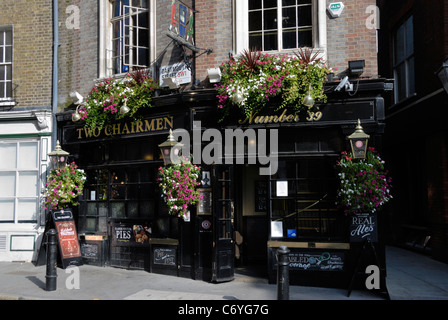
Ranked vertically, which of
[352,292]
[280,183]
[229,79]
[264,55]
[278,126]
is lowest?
[352,292]

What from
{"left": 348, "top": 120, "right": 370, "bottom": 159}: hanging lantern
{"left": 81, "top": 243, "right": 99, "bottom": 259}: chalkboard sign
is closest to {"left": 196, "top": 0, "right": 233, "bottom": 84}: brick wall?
{"left": 348, "top": 120, "right": 370, "bottom": 159}: hanging lantern

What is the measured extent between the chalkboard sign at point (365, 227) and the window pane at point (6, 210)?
9186mm

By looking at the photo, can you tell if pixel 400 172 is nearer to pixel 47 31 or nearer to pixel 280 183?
pixel 280 183

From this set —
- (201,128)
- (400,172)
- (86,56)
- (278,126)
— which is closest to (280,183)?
(278,126)

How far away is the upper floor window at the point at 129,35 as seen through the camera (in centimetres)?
1030

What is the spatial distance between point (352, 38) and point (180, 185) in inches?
187

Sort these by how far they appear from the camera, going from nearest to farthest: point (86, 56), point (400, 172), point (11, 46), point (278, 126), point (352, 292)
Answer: point (352, 292) → point (278, 126) → point (86, 56) → point (11, 46) → point (400, 172)

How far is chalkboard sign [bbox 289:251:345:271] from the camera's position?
25.7 ft

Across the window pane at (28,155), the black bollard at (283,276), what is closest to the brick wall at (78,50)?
the window pane at (28,155)

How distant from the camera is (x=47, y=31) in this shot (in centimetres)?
1141

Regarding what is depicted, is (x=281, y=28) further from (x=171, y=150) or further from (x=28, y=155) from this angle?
(x=28, y=155)

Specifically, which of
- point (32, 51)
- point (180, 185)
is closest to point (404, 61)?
point (180, 185)

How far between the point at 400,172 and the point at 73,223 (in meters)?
10.7

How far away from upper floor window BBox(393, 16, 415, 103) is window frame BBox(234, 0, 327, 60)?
545 centimetres
